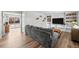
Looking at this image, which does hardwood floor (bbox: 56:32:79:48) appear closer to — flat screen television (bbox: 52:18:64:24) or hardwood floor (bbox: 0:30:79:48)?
hardwood floor (bbox: 0:30:79:48)

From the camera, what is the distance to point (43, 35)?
2.37 metres

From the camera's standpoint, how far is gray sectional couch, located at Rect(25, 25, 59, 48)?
236 cm

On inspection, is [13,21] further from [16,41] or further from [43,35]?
[43,35]

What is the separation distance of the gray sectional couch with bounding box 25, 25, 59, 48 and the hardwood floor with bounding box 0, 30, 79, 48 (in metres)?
0.08

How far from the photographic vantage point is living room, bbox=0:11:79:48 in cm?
232

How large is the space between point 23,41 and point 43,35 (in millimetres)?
403

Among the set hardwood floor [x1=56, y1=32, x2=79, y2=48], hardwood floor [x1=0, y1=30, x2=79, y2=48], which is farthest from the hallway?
hardwood floor [x1=56, y1=32, x2=79, y2=48]

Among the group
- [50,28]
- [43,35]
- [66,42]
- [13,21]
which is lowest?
[66,42]

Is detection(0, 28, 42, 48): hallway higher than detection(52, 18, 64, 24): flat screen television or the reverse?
the reverse

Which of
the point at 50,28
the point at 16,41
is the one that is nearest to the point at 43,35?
the point at 50,28
